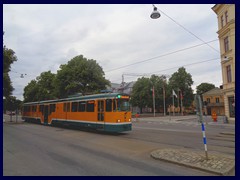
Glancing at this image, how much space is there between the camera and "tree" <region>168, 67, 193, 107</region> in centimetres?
6425

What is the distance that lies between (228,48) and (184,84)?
36.5m

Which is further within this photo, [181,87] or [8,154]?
[181,87]

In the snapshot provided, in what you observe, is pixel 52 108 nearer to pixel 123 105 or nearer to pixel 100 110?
pixel 100 110

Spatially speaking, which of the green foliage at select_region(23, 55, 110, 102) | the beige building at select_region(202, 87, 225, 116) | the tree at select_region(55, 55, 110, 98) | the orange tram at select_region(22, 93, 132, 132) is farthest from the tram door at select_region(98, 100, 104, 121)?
the beige building at select_region(202, 87, 225, 116)

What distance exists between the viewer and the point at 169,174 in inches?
248

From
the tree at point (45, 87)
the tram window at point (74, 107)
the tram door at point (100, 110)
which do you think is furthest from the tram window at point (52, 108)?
the tree at point (45, 87)

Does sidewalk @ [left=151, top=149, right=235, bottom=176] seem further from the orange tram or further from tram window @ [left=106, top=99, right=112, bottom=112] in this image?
tram window @ [left=106, top=99, right=112, bottom=112]

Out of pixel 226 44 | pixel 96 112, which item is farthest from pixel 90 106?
pixel 226 44

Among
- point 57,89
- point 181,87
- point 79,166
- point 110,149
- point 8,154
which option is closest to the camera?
point 79,166

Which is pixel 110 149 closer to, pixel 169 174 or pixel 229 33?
pixel 169 174

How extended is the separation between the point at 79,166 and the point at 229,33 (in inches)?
1084

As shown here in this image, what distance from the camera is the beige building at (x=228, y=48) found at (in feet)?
89.4

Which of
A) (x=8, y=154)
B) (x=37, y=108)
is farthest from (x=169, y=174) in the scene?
(x=37, y=108)

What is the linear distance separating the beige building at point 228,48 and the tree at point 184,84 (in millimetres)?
34671
